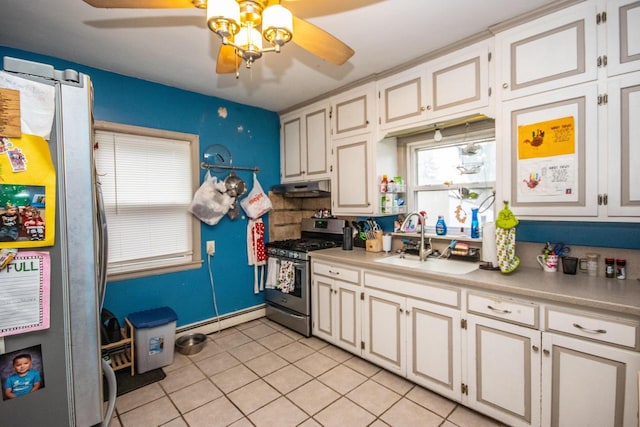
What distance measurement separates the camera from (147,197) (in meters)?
2.85

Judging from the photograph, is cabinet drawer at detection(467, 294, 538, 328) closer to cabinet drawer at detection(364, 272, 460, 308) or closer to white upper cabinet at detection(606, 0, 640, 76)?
cabinet drawer at detection(364, 272, 460, 308)

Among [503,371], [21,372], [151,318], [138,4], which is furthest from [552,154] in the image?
[151,318]

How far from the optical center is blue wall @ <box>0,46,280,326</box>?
263 centimetres

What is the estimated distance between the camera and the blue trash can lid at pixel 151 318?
2.47 m

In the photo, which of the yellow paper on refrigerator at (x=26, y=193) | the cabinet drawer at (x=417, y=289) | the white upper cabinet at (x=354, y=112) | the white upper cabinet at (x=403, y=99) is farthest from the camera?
the white upper cabinet at (x=354, y=112)

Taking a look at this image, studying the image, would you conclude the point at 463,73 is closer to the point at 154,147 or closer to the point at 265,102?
the point at 265,102

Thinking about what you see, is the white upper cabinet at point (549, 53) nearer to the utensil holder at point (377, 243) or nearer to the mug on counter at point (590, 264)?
the mug on counter at point (590, 264)

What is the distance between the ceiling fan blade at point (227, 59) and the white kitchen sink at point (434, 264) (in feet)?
5.68

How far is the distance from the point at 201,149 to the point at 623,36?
3.26m

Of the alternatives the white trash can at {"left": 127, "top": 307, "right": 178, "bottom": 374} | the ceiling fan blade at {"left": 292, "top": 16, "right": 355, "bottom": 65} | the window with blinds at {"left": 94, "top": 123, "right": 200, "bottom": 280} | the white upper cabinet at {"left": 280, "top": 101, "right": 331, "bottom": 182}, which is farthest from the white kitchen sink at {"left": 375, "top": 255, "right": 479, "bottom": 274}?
the window with blinds at {"left": 94, "top": 123, "right": 200, "bottom": 280}

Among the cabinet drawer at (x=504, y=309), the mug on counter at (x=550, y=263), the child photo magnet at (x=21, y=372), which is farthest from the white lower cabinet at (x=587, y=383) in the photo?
the child photo magnet at (x=21, y=372)

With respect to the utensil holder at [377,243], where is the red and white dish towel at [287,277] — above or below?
below

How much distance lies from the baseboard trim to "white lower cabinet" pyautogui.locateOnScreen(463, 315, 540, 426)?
2355 mm

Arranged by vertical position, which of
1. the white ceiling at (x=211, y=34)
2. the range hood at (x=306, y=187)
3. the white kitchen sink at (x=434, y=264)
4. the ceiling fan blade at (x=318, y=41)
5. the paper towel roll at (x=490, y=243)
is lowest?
the white kitchen sink at (x=434, y=264)
